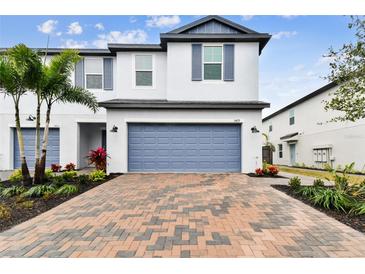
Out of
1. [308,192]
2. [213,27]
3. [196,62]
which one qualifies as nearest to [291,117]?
[213,27]

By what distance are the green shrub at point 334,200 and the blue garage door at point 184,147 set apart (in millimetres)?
5081

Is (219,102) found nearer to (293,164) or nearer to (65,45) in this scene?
(65,45)

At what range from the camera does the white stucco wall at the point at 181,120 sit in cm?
1006

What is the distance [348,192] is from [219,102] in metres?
6.33

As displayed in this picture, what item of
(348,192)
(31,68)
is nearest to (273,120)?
(348,192)

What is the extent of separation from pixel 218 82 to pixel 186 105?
220cm

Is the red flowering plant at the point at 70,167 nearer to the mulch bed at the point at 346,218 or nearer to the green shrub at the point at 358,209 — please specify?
the mulch bed at the point at 346,218

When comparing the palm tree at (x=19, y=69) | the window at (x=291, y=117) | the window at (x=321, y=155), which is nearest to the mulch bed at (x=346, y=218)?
the palm tree at (x=19, y=69)

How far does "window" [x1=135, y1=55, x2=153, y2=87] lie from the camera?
37.5 ft

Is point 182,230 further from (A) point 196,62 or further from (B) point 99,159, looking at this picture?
(A) point 196,62

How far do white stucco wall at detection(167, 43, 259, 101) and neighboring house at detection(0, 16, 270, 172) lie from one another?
0.05 m

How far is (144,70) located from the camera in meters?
11.5
